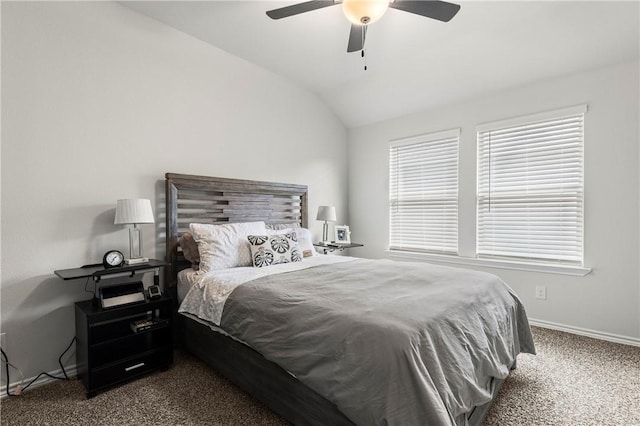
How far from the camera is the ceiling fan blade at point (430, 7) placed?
1.87 metres

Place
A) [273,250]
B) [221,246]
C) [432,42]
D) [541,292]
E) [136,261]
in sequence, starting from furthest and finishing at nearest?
[541,292] → [432,42] → [273,250] → [221,246] → [136,261]

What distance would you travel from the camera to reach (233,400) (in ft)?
6.59

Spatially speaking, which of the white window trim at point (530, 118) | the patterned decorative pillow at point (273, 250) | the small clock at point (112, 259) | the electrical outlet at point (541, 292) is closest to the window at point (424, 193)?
the white window trim at point (530, 118)

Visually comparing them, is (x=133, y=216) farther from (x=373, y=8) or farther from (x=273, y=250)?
(x=373, y=8)

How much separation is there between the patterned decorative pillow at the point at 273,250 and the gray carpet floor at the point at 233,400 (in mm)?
950

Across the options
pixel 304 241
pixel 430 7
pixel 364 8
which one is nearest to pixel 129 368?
pixel 304 241

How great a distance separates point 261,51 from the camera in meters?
3.37

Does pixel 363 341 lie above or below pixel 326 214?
below

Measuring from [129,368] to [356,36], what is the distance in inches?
114

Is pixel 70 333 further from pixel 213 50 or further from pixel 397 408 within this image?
pixel 213 50

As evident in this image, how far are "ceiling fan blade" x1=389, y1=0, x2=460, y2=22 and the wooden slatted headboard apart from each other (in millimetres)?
2232

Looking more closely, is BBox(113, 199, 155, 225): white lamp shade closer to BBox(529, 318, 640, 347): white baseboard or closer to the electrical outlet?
the electrical outlet

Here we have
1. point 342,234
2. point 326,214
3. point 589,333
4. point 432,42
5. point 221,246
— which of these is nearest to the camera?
point 221,246

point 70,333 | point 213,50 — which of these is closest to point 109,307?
point 70,333
